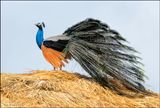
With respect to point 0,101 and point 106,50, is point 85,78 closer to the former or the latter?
point 106,50

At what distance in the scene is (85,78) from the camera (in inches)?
473

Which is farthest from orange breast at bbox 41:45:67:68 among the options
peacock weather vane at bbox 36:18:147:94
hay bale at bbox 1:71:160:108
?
hay bale at bbox 1:71:160:108

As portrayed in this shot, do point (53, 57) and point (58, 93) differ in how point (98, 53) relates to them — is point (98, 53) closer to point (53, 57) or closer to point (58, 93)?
point (53, 57)

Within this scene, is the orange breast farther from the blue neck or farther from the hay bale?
the hay bale

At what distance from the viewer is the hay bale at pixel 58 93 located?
1093cm

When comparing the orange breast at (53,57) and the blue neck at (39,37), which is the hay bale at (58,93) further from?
the blue neck at (39,37)

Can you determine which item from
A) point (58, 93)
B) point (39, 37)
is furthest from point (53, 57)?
point (58, 93)

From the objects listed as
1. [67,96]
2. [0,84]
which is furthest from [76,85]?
[0,84]

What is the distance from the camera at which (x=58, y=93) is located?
11219mm

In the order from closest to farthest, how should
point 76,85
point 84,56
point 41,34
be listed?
point 76,85 < point 84,56 < point 41,34

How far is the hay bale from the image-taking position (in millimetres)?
10930

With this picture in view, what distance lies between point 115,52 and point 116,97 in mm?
1055

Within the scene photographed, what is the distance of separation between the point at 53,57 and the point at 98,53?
88 centimetres

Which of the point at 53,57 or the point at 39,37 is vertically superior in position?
the point at 39,37
